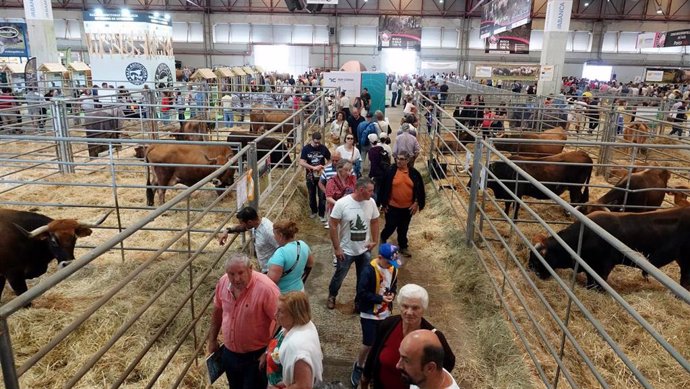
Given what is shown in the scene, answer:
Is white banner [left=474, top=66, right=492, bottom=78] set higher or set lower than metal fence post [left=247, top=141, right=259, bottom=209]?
higher

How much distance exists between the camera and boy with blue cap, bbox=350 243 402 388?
14.4 ft

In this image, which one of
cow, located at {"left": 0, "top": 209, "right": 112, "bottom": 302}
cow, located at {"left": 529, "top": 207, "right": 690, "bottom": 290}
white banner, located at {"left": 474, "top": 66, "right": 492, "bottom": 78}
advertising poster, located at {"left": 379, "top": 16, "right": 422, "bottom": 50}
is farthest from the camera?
advertising poster, located at {"left": 379, "top": 16, "right": 422, "bottom": 50}

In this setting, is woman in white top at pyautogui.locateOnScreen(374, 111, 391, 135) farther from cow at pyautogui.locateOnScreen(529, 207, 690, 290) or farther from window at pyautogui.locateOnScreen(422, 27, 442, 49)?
window at pyautogui.locateOnScreen(422, 27, 442, 49)

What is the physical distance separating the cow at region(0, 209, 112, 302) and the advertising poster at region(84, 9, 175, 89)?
14.2 metres

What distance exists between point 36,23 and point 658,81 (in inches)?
1439

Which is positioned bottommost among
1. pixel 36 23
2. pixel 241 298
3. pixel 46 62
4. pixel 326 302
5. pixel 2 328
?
pixel 326 302

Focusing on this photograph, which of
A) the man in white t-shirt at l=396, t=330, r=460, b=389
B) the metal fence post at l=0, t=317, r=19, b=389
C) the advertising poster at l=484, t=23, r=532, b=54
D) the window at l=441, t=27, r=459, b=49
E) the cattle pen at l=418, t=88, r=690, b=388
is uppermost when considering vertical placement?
the window at l=441, t=27, r=459, b=49

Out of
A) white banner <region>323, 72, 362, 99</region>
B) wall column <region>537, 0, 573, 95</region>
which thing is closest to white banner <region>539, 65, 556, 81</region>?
wall column <region>537, 0, 573, 95</region>

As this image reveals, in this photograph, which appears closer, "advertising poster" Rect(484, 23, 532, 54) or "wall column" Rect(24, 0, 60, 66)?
"wall column" Rect(24, 0, 60, 66)

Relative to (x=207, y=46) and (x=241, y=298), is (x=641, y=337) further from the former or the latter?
(x=207, y=46)

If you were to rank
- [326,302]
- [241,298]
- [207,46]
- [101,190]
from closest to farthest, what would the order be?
[241,298]
[326,302]
[101,190]
[207,46]

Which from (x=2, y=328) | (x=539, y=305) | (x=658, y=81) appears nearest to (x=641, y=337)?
(x=539, y=305)

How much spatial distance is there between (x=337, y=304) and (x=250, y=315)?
2.75 meters

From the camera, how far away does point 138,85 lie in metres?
19.5
